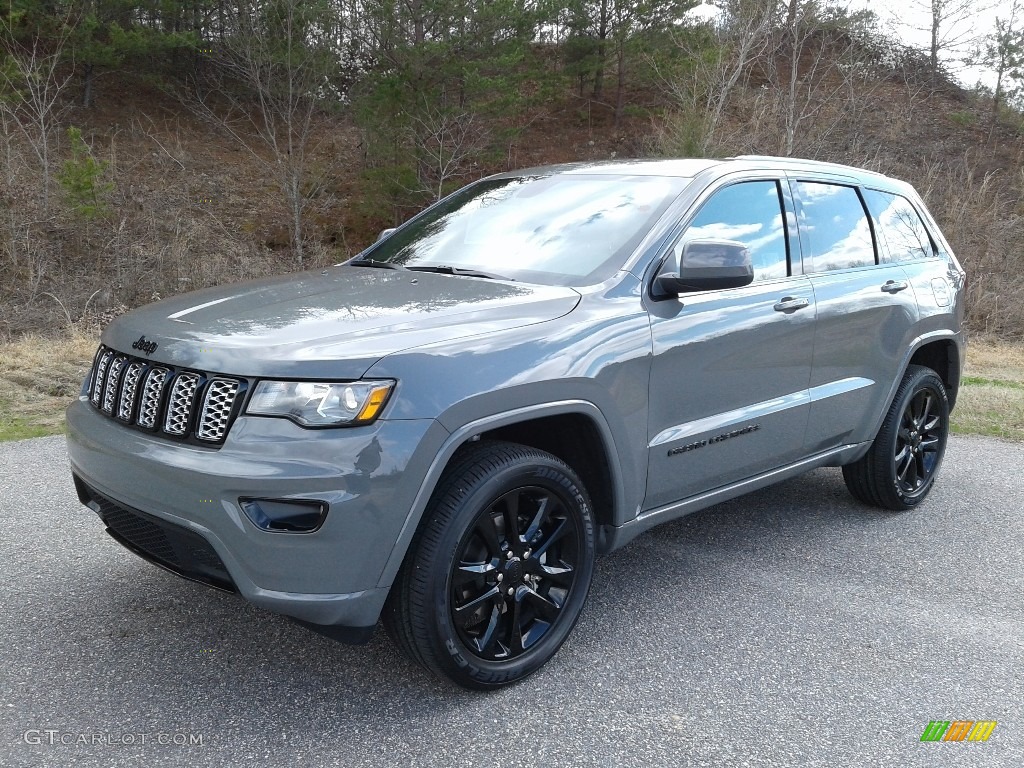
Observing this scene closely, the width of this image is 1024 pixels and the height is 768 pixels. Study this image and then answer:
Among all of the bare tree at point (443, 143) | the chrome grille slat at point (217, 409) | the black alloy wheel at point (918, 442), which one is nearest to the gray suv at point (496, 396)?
the chrome grille slat at point (217, 409)

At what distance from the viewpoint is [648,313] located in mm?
3332

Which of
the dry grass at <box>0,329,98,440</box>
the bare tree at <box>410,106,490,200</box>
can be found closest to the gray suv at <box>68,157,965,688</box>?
the dry grass at <box>0,329,98,440</box>

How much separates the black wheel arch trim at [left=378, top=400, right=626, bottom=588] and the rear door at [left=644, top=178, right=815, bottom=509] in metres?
0.21

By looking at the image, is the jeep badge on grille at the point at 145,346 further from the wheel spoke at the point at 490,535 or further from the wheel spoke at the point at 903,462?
the wheel spoke at the point at 903,462

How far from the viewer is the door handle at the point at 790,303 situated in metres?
3.87

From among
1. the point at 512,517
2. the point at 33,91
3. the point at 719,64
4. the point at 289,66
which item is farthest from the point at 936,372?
the point at 33,91

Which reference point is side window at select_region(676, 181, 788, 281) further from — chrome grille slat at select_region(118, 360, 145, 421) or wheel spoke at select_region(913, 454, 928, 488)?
chrome grille slat at select_region(118, 360, 145, 421)

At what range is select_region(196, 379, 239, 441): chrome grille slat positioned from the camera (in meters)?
2.61

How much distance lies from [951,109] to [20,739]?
109 feet

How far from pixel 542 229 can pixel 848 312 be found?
1.58 metres

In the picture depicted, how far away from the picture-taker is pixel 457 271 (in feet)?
11.9

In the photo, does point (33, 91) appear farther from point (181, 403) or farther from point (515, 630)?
point (515, 630)

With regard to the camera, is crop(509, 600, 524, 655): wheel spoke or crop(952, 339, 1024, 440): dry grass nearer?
crop(509, 600, 524, 655): wheel spoke

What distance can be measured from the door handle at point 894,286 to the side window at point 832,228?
0.14m
